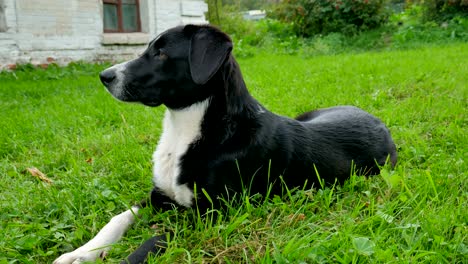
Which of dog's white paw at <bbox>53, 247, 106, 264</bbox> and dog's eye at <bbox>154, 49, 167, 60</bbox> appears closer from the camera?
dog's white paw at <bbox>53, 247, 106, 264</bbox>

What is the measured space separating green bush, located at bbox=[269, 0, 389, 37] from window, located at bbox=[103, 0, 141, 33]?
5.33 m

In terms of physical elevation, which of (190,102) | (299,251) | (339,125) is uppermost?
(190,102)

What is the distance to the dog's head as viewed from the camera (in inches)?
85.9

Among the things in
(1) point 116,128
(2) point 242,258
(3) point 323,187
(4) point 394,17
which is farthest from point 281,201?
(4) point 394,17

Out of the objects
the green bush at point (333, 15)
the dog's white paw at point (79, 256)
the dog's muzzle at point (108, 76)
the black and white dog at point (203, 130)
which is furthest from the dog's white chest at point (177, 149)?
the green bush at point (333, 15)

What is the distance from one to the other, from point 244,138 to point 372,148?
102 centimetres

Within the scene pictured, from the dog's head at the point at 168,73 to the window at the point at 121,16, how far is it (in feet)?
26.0

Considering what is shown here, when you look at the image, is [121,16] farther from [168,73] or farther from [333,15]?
[168,73]

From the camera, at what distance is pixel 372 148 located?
2.79 m

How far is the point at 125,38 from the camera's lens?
967 cm

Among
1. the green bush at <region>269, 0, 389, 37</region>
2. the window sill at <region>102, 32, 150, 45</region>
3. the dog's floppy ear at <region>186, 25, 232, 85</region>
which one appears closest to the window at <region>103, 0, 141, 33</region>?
the window sill at <region>102, 32, 150, 45</region>

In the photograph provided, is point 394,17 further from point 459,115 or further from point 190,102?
point 190,102

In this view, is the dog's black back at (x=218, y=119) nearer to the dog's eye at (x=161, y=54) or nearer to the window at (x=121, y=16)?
the dog's eye at (x=161, y=54)

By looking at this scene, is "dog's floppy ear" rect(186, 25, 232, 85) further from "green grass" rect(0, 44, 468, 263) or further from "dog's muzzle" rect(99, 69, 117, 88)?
"green grass" rect(0, 44, 468, 263)
